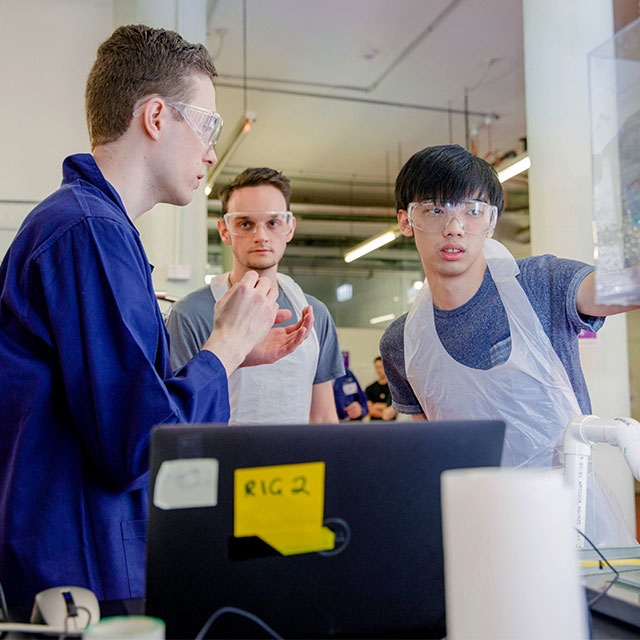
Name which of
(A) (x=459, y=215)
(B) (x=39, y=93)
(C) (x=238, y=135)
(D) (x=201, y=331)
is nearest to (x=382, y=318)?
(C) (x=238, y=135)

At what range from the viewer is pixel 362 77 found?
643 centimetres

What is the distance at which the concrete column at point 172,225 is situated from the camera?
404 cm

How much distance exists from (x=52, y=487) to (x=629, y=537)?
1175 millimetres

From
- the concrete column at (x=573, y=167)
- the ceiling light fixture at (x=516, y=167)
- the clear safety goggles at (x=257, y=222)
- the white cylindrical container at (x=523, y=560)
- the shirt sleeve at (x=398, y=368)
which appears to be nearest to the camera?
the white cylindrical container at (x=523, y=560)

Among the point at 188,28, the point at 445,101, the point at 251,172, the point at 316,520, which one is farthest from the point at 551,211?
the point at 445,101

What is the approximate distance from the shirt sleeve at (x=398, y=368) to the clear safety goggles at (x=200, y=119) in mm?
820

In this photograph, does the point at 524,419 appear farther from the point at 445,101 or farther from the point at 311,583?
the point at 445,101

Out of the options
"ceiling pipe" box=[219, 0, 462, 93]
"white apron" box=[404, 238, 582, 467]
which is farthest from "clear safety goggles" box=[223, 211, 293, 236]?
"ceiling pipe" box=[219, 0, 462, 93]

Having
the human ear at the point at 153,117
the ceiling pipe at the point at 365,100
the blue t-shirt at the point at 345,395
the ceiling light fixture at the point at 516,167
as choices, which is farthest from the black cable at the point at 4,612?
the ceiling pipe at the point at 365,100

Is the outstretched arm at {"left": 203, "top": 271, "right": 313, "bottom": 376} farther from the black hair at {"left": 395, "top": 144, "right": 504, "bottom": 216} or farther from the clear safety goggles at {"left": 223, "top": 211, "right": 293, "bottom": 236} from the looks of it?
the clear safety goggles at {"left": 223, "top": 211, "right": 293, "bottom": 236}

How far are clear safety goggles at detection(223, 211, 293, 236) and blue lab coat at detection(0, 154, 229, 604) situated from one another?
135 cm

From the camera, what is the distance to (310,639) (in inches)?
31.2

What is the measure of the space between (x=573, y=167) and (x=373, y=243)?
238 inches

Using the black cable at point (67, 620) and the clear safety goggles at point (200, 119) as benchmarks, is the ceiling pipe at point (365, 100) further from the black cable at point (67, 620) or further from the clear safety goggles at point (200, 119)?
the black cable at point (67, 620)
